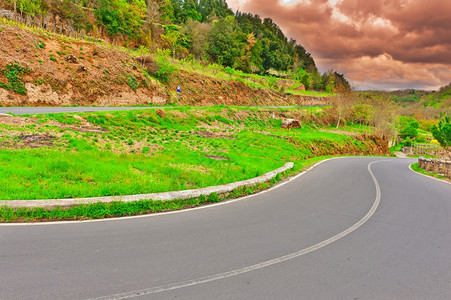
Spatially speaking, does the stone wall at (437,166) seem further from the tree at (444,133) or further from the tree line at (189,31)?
the tree line at (189,31)

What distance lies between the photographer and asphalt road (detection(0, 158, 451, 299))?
322cm

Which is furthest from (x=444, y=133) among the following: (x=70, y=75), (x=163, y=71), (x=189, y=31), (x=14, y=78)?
(x=189, y=31)

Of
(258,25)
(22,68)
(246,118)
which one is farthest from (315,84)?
(22,68)

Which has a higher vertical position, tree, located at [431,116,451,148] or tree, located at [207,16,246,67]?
tree, located at [207,16,246,67]

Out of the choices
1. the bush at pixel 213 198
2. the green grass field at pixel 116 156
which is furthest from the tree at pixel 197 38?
the bush at pixel 213 198

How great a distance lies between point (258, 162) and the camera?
13.2 meters

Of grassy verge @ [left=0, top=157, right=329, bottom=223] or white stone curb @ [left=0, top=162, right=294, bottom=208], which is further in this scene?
white stone curb @ [left=0, top=162, right=294, bottom=208]

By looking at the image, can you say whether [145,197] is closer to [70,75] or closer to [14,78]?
[14,78]

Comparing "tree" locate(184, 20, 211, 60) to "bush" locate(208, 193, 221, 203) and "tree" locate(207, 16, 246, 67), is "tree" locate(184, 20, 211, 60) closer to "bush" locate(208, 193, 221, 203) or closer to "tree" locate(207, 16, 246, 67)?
"tree" locate(207, 16, 246, 67)

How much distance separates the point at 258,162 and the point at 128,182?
7578 mm

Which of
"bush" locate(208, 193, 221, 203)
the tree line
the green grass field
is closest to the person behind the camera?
the green grass field

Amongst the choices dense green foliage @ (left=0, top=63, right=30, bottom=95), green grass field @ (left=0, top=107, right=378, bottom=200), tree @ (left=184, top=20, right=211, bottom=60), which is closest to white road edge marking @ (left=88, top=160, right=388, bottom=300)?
green grass field @ (left=0, top=107, right=378, bottom=200)

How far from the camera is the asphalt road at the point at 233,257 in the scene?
322 cm

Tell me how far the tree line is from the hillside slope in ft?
59.1
